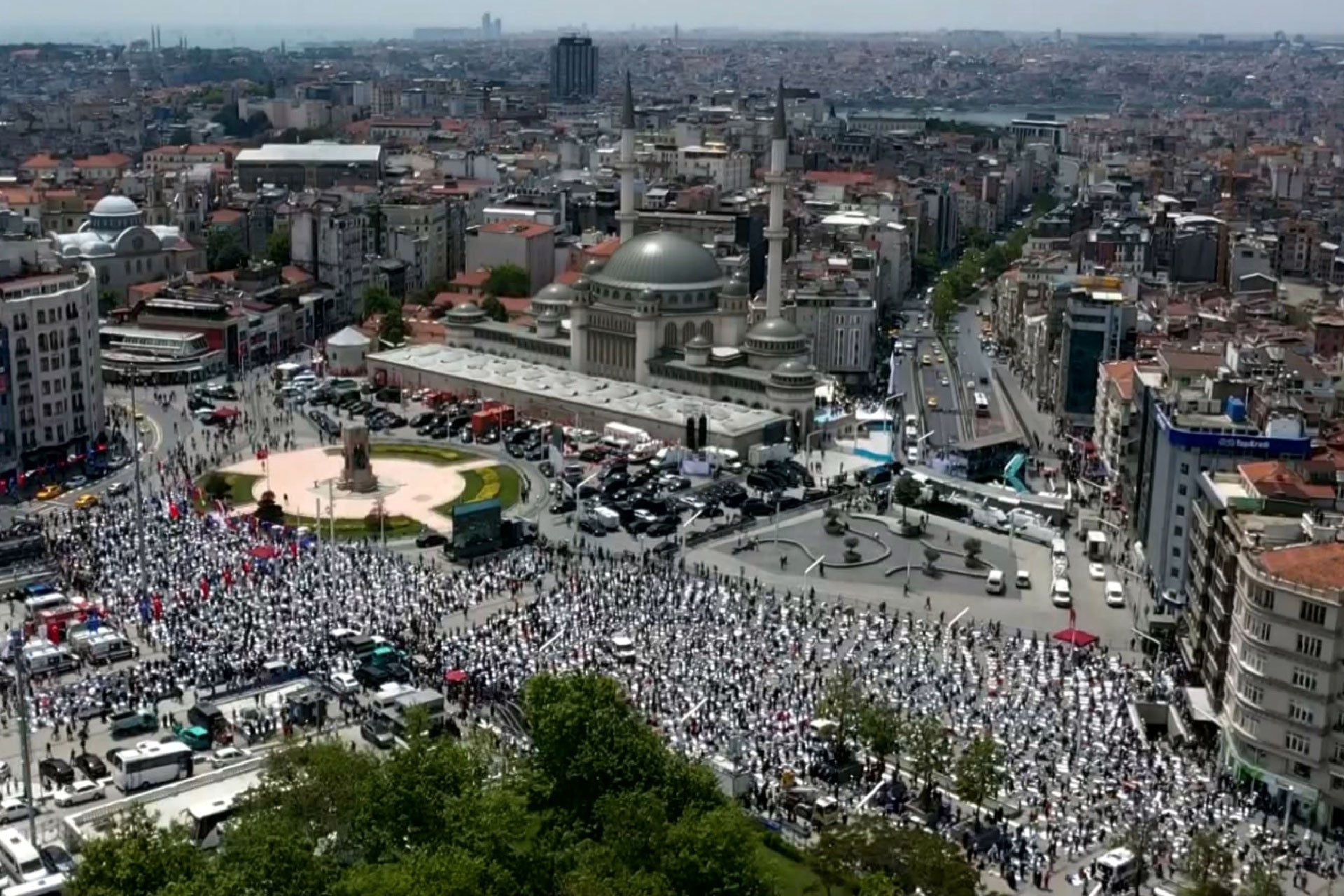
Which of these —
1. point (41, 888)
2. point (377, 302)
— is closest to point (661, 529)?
point (41, 888)

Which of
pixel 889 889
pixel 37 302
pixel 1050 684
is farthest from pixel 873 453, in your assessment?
pixel 889 889

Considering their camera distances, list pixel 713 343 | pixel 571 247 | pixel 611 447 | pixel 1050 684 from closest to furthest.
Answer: pixel 1050 684 < pixel 611 447 < pixel 713 343 < pixel 571 247

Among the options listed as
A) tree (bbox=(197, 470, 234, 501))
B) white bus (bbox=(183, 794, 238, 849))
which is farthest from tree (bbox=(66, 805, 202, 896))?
tree (bbox=(197, 470, 234, 501))

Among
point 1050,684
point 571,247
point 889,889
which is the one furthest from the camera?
point 571,247

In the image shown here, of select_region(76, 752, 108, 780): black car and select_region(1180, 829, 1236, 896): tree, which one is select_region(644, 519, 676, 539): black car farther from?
select_region(1180, 829, 1236, 896): tree

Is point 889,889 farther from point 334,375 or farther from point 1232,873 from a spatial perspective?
point 334,375

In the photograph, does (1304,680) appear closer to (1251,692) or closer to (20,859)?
(1251,692)
